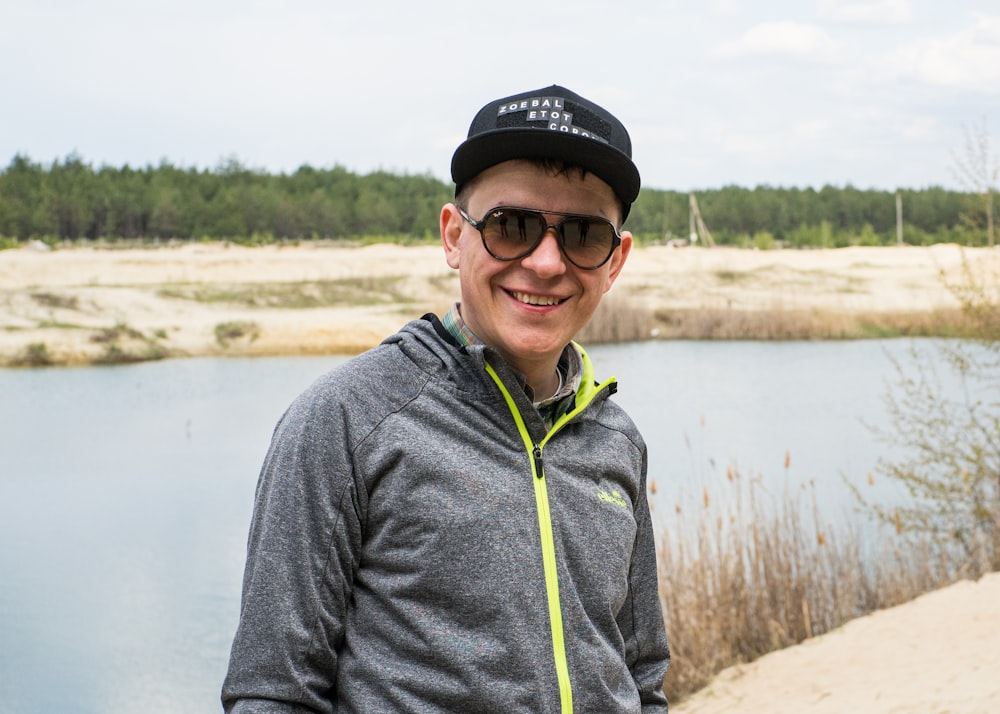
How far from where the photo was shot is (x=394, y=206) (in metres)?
50.9

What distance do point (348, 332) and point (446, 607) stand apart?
71.8ft

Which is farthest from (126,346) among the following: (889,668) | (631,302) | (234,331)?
(889,668)

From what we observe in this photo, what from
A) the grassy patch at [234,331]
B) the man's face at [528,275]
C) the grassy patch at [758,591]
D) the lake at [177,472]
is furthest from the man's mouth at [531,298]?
the grassy patch at [234,331]

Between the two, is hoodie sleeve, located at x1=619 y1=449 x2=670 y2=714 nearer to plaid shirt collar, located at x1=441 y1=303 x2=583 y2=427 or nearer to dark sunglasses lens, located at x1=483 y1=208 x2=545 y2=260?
plaid shirt collar, located at x1=441 y1=303 x2=583 y2=427

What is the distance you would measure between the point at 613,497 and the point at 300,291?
88.9ft

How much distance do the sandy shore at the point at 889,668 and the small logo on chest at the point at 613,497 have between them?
413 centimetres

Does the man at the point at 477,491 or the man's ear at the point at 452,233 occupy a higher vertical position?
the man's ear at the point at 452,233

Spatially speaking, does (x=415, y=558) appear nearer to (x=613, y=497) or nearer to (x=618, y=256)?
(x=613, y=497)

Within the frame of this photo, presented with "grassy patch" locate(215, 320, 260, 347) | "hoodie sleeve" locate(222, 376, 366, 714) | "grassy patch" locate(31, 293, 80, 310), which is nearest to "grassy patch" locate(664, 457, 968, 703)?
"hoodie sleeve" locate(222, 376, 366, 714)

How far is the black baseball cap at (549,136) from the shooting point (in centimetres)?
153

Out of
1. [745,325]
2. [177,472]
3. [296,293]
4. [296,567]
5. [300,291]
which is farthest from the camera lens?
[300,291]

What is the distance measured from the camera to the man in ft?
4.60

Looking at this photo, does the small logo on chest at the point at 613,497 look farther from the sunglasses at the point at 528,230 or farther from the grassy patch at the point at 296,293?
the grassy patch at the point at 296,293

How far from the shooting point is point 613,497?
5.52 feet
